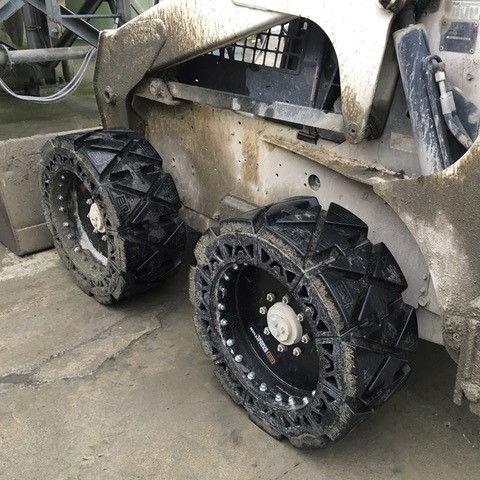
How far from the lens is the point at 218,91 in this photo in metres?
2.34

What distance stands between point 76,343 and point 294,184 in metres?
1.20

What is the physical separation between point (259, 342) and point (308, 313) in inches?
19.1

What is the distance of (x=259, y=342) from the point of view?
7.12ft

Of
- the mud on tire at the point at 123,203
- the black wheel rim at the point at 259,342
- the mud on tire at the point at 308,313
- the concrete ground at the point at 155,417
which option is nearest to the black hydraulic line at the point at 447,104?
the mud on tire at the point at 308,313

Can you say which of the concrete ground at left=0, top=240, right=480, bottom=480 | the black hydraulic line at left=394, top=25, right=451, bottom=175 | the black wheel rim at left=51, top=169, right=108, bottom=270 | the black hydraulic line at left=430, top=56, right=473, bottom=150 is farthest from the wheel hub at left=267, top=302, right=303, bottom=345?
the black wheel rim at left=51, top=169, right=108, bottom=270

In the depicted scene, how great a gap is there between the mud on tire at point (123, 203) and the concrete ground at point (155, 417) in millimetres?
231

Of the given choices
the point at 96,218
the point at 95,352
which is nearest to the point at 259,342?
the point at 95,352

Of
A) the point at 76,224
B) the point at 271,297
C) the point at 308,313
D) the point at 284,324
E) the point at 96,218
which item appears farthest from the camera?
the point at 76,224

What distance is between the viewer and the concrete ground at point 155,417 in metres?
1.99

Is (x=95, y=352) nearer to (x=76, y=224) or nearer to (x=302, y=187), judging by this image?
(x=76, y=224)

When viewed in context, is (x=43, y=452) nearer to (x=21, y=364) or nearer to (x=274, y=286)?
(x=21, y=364)

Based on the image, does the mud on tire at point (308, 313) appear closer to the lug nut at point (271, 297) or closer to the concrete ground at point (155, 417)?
the lug nut at point (271, 297)

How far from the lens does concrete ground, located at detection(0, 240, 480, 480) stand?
1991 millimetres

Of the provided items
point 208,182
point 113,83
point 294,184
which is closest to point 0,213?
point 113,83
